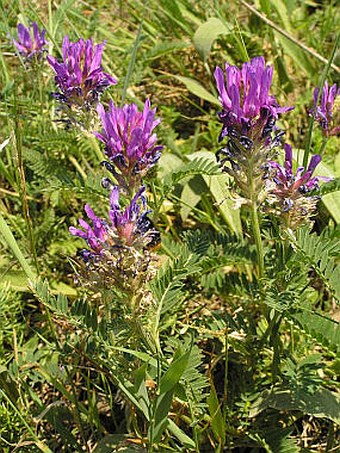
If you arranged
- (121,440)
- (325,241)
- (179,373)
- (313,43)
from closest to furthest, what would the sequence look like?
(179,373) → (325,241) → (121,440) → (313,43)

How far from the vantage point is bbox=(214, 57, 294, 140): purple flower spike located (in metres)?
1.46

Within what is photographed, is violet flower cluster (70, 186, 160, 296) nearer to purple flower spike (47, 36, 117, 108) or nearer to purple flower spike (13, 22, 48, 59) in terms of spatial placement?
purple flower spike (47, 36, 117, 108)

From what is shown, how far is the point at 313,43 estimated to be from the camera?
3.28 m

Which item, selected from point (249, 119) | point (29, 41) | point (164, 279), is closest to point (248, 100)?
point (249, 119)

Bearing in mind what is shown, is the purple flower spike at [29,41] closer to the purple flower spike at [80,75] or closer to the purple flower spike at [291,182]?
the purple flower spike at [80,75]

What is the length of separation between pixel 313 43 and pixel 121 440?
7.40 ft

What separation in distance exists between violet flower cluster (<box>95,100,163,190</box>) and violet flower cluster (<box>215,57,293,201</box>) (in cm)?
19

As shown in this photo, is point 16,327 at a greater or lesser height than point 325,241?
lesser

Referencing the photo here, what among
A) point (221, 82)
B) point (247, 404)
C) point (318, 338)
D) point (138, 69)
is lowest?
point (247, 404)

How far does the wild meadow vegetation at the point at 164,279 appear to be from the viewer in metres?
1.50

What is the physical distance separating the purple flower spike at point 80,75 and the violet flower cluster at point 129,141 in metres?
0.24

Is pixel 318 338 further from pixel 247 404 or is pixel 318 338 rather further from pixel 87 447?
pixel 87 447

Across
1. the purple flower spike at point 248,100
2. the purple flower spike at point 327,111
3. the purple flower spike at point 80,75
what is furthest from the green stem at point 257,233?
the purple flower spike at point 80,75

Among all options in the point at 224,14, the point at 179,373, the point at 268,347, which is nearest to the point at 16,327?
the point at 268,347
